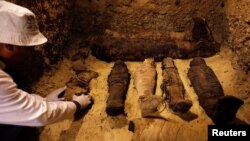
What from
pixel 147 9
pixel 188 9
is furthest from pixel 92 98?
pixel 188 9

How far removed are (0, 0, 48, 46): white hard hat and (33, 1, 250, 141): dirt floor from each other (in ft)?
2.52

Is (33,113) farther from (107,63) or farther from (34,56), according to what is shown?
(107,63)

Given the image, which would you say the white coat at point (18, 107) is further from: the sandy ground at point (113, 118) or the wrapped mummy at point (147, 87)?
the wrapped mummy at point (147, 87)

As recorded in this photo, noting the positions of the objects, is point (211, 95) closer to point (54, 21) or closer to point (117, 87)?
point (117, 87)

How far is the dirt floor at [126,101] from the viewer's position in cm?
183

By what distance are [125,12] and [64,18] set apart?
62cm

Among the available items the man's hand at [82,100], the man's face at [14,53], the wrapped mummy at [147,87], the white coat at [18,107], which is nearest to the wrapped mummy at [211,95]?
the wrapped mummy at [147,87]

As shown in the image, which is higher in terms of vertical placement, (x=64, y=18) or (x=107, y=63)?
(x=64, y=18)

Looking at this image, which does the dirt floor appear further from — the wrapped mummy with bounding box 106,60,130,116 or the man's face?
the man's face

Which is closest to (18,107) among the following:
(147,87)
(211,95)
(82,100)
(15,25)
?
(15,25)

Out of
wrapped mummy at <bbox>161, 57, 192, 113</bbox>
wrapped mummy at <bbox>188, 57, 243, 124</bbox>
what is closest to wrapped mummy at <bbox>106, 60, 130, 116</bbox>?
wrapped mummy at <bbox>161, 57, 192, 113</bbox>

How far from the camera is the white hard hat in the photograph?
128cm

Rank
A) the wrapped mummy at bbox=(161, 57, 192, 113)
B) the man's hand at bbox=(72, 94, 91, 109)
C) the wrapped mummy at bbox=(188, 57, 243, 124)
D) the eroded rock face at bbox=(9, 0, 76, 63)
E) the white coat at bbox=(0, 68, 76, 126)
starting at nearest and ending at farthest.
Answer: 1. the white coat at bbox=(0, 68, 76, 126)
2. the wrapped mummy at bbox=(188, 57, 243, 124)
3. the wrapped mummy at bbox=(161, 57, 192, 113)
4. the man's hand at bbox=(72, 94, 91, 109)
5. the eroded rock face at bbox=(9, 0, 76, 63)

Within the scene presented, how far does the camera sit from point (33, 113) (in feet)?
4.32
